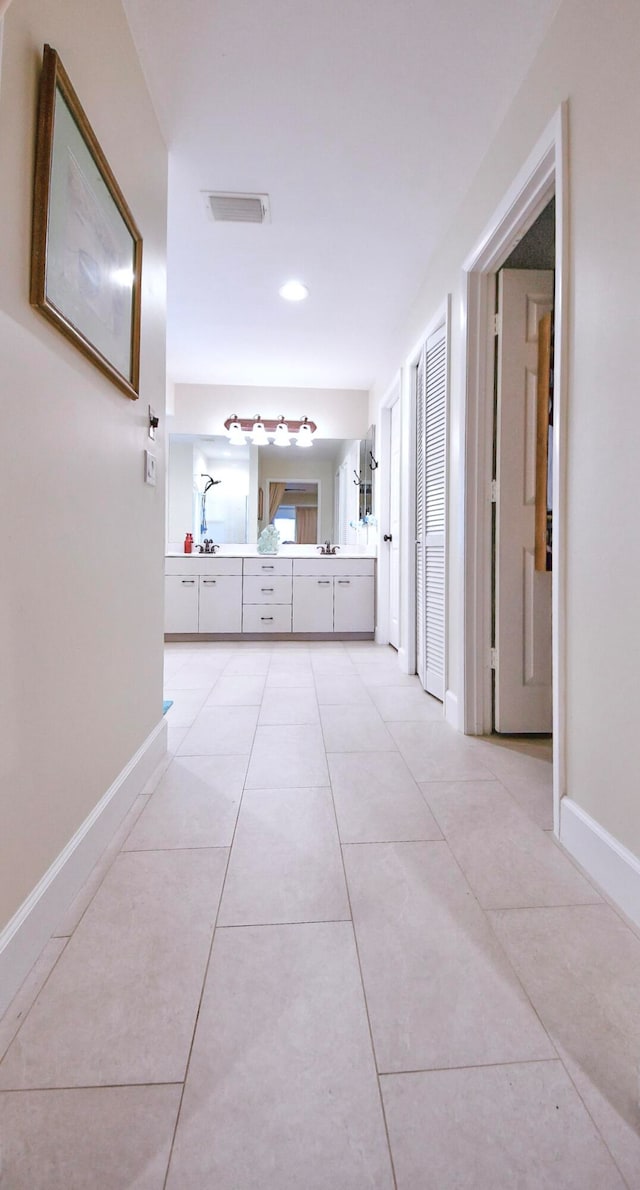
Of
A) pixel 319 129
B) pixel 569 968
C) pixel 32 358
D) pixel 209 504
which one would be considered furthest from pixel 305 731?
pixel 209 504

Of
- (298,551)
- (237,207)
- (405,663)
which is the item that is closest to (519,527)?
(405,663)

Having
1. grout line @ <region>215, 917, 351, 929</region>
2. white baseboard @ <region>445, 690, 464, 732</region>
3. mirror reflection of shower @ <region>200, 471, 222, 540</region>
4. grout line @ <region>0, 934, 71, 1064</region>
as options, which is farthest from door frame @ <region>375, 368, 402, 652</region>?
grout line @ <region>0, 934, 71, 1064</region>

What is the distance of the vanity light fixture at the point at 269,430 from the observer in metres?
4.54

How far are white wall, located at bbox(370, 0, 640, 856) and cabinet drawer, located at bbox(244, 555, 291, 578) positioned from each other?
3202mm

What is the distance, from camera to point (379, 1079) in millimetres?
698

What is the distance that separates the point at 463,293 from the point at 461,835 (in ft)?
6.78

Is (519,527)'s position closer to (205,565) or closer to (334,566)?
(334,566)

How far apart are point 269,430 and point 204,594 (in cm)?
164

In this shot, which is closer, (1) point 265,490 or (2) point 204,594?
(2) point 204,594

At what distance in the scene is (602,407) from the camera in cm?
113

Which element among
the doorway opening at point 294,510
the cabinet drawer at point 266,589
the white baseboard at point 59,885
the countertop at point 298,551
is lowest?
the white baseboard at point 59,885

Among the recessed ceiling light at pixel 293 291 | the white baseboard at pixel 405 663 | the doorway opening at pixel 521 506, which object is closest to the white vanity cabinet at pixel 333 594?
the white baseboard at pixel 405 663

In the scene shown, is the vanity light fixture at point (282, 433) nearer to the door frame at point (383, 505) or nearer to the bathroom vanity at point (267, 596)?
the door frame at point (383, 505)

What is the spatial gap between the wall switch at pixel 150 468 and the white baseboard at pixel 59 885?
0.90 meters
